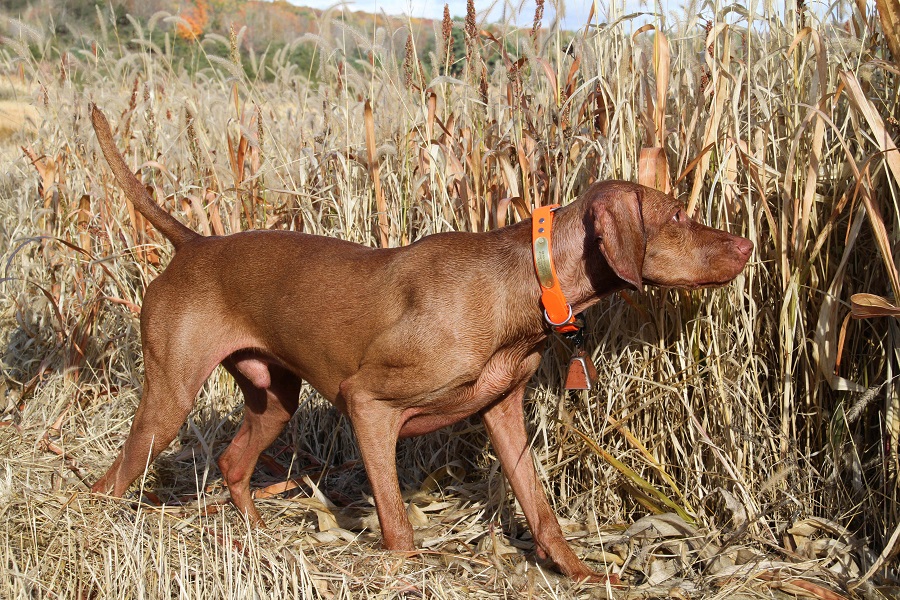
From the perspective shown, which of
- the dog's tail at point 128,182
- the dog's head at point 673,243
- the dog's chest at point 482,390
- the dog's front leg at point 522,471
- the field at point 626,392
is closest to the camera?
the dog's head at point 673,243

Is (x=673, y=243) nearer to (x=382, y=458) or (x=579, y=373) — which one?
(x=579, y=373)

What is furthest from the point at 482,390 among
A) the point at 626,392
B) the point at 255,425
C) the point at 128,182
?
the point at 128,182

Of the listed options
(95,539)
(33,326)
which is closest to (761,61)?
(95,539)

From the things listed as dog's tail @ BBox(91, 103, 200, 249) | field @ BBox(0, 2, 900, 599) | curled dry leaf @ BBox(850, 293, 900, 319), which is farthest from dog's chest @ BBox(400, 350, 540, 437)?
dog's tail @ BBox(91, 103, 200, 249)

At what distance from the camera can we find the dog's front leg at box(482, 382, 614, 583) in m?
3.39

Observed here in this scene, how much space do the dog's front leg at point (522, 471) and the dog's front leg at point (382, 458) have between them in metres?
0.46

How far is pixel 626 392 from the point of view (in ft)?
12.2

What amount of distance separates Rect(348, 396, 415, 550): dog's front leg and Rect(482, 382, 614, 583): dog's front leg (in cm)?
46

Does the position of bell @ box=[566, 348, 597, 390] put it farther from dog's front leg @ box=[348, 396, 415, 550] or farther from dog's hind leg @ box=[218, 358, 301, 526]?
dog's hind leg @ box=[218, 358, 301, 526]

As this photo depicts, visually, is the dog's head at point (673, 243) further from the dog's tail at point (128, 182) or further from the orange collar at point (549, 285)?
the dog's tail at point (128, 182)

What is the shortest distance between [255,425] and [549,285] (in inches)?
66.3

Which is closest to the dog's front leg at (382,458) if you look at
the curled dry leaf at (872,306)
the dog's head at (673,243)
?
the dog's head at (673,243)

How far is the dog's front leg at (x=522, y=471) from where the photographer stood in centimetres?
339

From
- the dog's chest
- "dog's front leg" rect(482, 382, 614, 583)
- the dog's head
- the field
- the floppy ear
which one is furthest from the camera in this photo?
"dog's front leg" rect(482, 382, 614, 583)
